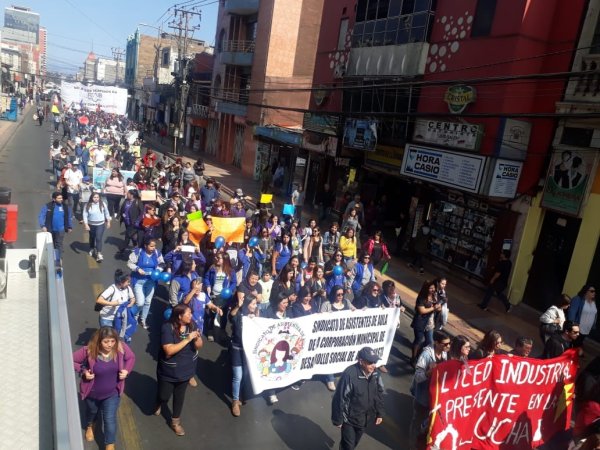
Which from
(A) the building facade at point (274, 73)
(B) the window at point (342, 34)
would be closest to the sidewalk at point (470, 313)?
(B) the window at point (342, 34)

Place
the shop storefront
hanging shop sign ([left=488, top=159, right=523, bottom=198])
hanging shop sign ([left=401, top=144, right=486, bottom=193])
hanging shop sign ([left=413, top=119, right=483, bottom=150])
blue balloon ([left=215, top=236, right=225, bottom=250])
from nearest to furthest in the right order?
blue balloon ([left=215, top=236, right=225, bottom=250]), hanging shop sign ([left=488, top=159, right=523, bottom=198]), the shop storefront, hanging shop sign ([left=401, top=144, right=486, bottom=193]), hanging shop sign ([left=413, top=119, right=483, bottom=150])

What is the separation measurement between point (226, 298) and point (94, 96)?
22.5 metres

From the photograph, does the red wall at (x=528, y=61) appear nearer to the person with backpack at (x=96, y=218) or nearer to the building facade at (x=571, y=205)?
the building facade at (x=571, y=205)

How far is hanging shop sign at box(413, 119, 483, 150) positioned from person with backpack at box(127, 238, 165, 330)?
9214 mm

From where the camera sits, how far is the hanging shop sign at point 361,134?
59.7 feet

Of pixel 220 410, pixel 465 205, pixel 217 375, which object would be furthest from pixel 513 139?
pixel 220 410

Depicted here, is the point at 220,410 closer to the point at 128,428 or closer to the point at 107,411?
the point at 128,428

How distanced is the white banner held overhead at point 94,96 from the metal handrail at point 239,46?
11984 mm

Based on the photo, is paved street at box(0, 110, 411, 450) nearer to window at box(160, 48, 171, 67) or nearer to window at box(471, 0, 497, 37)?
window at box(471, 0, 497, 37)

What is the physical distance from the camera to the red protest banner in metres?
5.47

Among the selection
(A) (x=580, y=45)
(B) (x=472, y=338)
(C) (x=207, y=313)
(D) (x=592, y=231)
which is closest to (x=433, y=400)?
(C) (x=207, y=313)

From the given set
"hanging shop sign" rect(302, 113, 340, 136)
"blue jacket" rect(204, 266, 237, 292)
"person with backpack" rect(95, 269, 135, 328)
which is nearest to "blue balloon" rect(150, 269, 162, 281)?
"blue jacket" rect(204, 266, 237, 292)

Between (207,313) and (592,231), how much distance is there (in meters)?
8.94

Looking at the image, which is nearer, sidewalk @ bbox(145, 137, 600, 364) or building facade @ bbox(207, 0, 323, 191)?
sidewalk @ bbox(145, 137, 600, 364)
